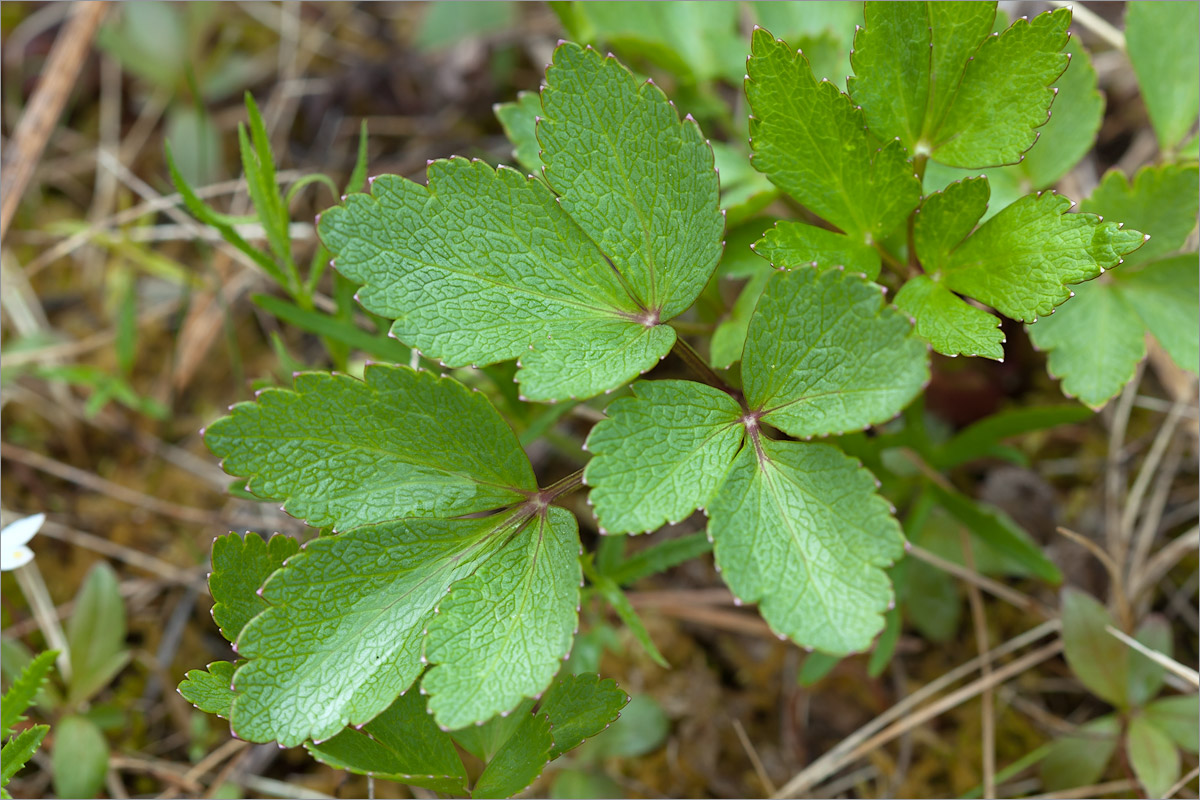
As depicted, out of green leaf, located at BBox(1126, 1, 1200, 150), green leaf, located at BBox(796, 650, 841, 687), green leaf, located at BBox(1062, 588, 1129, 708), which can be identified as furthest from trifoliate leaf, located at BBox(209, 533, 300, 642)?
green leaf, located at BBox(1126, 1, 1200, 150)

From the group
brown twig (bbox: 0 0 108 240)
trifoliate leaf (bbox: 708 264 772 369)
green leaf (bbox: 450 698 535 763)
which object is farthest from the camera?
brown twig (bbox: 0 0 108 240)

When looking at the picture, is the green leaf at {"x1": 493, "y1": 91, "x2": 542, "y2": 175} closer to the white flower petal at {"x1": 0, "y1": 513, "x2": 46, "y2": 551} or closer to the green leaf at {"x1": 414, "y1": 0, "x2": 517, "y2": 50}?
the green leaf at {"x1": 414, "y1": 0, "x2": 517, "y2": 50}

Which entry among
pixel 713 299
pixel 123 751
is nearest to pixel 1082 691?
pixel 713 299

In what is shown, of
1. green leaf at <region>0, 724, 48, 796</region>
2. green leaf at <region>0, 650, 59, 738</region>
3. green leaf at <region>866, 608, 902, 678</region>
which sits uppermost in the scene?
green leaf at <region>0, 650, 59, 738</region>

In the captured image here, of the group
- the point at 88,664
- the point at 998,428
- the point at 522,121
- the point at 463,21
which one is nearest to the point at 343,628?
the point at 88,664

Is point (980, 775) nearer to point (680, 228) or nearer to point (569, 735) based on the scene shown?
point (569, 735)

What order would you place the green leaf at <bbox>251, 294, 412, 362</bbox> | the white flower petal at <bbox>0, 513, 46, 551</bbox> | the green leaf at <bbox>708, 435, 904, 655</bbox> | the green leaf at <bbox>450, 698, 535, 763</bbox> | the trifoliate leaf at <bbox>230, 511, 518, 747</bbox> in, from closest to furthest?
the green leaf at <bbox>708, 435, 904, 655</bbox> → the trifoliate leaf at <bbox>230, 511, 518, 747</bbox> → the green leaf at <bbox>450, 698, 535, 763</bbox> → the white flower petal at <bbox>0, 513, 46, 551</bbox> → the green leaf at <bbox>251, 294, 412, 362</bbox>

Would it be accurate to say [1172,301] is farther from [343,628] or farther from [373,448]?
[343,628]

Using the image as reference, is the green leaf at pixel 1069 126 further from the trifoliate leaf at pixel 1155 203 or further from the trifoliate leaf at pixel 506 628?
the trifoliate leaf at pixel 506 628

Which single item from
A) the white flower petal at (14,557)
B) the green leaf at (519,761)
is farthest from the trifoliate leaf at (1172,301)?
Answer: the white flower petal at (14,557)
